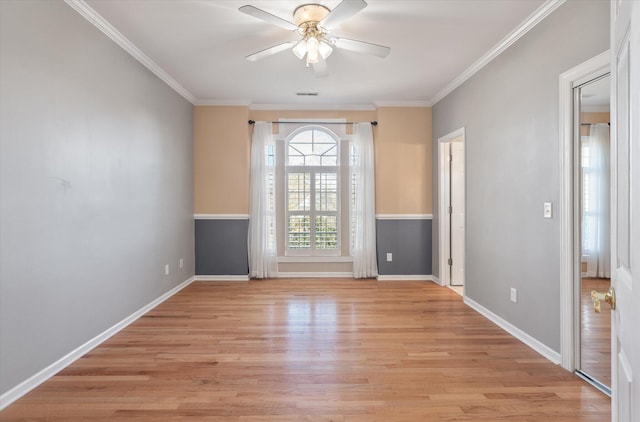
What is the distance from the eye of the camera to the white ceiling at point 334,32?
2758mm

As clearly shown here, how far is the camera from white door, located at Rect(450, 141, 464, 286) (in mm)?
4992

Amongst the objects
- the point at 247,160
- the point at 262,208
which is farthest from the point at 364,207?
the point at 247,160

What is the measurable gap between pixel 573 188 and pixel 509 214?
31.7 inches

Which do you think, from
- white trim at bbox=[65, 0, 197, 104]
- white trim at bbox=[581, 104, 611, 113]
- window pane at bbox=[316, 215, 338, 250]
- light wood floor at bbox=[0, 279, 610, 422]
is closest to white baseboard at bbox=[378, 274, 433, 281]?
window pane at bbox=[316, 215, 338, 250]

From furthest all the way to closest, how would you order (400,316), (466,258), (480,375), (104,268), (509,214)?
(466,258), (400,316), (509,214), (104,268), (480,375)

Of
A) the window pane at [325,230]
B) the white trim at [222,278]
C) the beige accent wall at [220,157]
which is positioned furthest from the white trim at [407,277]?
the beige accent wall at [220,157]

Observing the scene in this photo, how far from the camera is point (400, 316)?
A: 3.70 metres

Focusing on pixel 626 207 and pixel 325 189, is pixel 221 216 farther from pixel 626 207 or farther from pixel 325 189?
pixel 626 207

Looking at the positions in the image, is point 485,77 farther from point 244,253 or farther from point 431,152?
point 244,253

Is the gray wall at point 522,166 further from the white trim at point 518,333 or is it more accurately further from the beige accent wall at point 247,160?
the beige accent wall at point 247,160

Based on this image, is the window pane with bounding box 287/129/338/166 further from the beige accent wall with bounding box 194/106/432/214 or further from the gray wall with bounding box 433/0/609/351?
the gray wall with bounding box 433/0/609/351

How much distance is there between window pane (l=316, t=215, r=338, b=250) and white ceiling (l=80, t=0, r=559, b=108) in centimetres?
184

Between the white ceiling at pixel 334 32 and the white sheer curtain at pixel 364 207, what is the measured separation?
0.71m

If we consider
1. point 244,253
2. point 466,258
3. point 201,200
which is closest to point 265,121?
point 201,200
